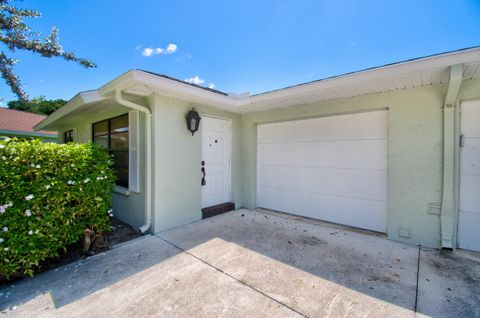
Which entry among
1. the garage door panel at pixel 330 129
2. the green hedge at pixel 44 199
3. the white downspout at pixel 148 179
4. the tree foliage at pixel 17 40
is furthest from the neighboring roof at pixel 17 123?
the garage door panel at pixel 330 129

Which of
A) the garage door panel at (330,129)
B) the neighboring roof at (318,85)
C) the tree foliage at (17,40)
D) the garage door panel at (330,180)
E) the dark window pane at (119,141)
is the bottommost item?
the garage door panel at (330,180)

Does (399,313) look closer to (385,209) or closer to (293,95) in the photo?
(385,209)

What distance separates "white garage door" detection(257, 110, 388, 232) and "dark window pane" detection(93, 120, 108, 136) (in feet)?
13.0

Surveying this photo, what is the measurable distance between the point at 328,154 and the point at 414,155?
4.41ft

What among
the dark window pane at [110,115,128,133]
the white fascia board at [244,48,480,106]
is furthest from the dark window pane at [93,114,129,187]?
the white fascia board at [244,48,480,106]

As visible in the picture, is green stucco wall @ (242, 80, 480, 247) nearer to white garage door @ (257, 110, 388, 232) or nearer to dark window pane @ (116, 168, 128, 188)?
white garage door @ (257, 110, 388, 232)

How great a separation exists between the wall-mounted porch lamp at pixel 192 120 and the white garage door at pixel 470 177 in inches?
165

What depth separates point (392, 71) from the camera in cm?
276

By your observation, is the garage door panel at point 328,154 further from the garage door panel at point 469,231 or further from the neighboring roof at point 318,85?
the garage door panel at point 469,231

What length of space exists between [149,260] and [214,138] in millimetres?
2821

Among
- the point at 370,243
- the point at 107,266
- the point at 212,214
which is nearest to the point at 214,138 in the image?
the point at 212,214

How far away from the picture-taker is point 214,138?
191 inches

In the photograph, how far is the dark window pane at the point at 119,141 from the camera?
14.9ft

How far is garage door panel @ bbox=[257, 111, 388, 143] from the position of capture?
367 cm
